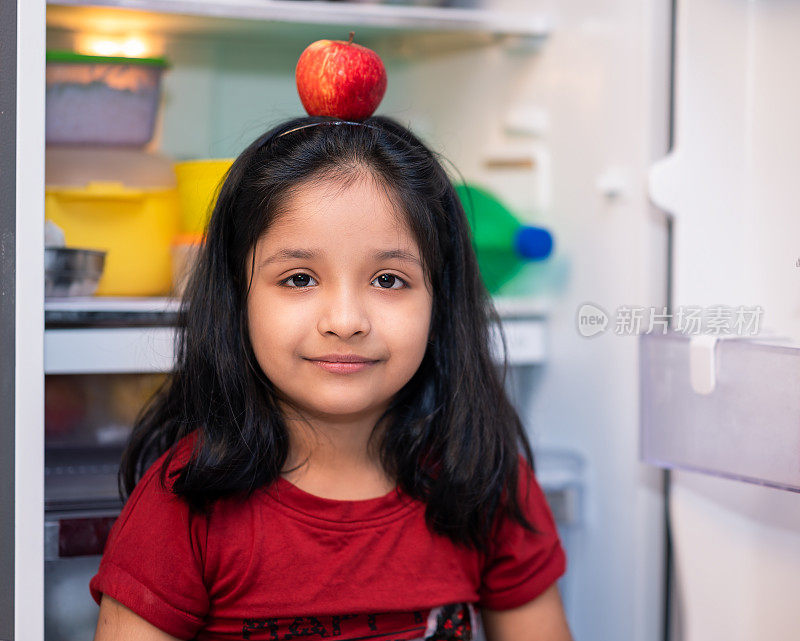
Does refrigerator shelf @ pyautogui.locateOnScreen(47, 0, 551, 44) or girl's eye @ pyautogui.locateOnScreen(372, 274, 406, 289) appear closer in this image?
girl's eye @ pyautogui.locateOnScreen(372, 274, 406, 289)

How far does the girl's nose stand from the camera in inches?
31.2

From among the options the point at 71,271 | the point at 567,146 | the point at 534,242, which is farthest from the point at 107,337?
the point at 567,146

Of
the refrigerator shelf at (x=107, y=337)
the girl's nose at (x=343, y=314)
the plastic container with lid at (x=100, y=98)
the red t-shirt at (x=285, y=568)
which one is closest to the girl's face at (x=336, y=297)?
the girl's nose at (x=343, y=314)

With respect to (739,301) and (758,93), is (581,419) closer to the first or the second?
(739,301)

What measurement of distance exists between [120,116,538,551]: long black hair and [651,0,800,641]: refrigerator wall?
9.3 inches

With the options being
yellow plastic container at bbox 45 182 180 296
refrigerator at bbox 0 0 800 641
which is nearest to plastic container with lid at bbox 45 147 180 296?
yellow plastic container at bbox 45 182 180 296

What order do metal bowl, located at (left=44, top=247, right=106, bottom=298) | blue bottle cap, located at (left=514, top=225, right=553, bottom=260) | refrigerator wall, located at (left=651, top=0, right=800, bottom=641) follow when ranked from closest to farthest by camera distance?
refrigerator wall, located at (left=651, top=0, right=800, bottom=641)
metal bowl, located at (left=44, top=247, right=106, bottom=298)
blue bottle cap, located at (left=514, top=225, right=553, bottom=260)

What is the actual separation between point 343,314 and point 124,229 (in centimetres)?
55

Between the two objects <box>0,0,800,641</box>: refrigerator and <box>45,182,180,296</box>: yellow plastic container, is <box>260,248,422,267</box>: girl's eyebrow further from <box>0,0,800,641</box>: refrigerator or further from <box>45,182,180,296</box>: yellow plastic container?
<box>45,182,180,296</box>: yellow plastic container

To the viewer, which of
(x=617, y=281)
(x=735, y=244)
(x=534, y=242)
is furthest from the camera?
(x=534, y=242)

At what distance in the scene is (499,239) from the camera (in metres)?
1.32

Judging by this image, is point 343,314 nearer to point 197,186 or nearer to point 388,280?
point 388,280

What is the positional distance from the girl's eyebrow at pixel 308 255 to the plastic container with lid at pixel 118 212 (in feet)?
1.47

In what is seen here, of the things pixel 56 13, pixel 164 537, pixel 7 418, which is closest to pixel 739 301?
pixel 164 537
